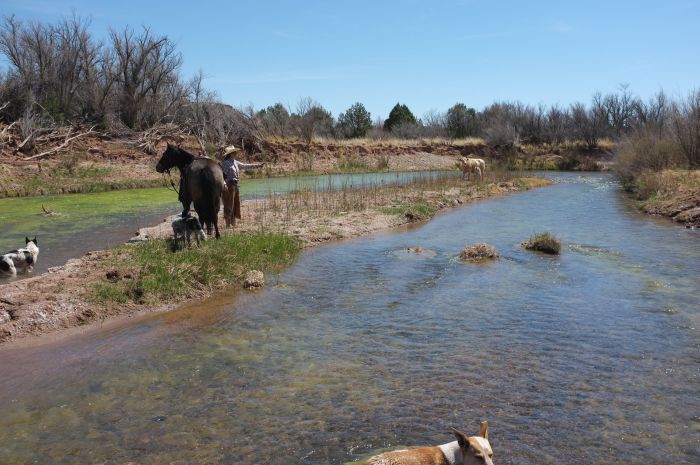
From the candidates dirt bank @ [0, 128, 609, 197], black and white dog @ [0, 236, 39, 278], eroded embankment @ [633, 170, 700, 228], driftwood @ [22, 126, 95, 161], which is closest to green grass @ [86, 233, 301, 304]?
black and white dog @ [0, 236, 39, 278]

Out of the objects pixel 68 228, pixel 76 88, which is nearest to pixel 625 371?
Result: pixel 68 228

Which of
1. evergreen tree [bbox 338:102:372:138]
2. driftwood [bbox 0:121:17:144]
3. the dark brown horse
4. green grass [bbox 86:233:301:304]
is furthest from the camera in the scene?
evergreen tree [bbox 338:102:372:138]

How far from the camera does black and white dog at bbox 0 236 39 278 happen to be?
1027 cm

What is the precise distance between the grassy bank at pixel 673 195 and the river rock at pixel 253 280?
505 inches

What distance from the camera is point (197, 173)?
11.4 meters

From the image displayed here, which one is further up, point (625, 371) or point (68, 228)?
point (68, 228)

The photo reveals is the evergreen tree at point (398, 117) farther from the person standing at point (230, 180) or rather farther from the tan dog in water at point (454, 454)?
the tan dog in water at point (454, 454)

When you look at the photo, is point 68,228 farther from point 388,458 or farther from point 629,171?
point 629,171

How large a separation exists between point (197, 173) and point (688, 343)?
8.64 meters

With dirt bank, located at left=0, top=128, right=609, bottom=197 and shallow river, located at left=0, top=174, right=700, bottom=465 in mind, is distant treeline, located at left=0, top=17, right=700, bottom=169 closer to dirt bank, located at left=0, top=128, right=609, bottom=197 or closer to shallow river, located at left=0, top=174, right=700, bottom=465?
dirt bank, located at left=0, top=128, right=609, bottom=197

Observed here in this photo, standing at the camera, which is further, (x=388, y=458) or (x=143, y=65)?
(x=143, y=65)

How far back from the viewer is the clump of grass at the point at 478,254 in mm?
12375

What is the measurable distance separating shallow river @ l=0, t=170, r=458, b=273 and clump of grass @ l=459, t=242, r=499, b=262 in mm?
7595

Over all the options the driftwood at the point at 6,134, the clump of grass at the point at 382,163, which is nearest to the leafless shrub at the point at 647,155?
the clump of grass at the point at 382,163
